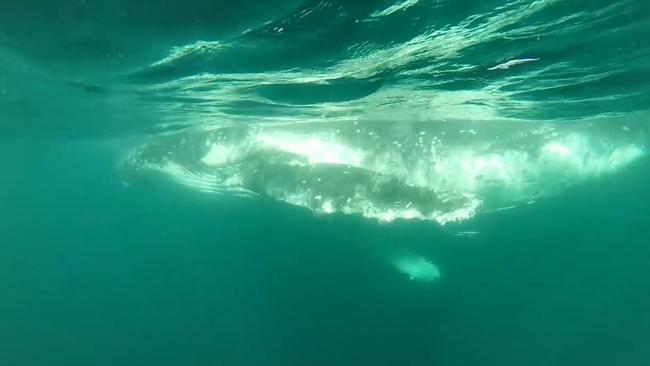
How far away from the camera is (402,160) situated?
20.0 metres

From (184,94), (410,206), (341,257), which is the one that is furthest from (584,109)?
(341,257)

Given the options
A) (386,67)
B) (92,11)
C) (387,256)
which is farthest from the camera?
(387,256)

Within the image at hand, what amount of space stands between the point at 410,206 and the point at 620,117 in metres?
9.93

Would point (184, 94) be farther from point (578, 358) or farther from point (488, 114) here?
point (578, 358)

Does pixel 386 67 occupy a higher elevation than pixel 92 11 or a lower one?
lower

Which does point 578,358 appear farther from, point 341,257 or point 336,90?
point 336,90

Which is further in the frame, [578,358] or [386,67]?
[578,358]

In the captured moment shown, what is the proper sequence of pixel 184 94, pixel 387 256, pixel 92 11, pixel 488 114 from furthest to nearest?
pixel 387 256 → pixel 488 114 → pixel 184 94 → pixel 92 11

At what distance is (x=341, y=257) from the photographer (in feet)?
133

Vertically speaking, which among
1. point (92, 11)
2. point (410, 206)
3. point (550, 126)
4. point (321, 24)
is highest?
point (92, 11)

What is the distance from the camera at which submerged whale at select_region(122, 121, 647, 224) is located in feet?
66.3

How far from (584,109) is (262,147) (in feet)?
44.9

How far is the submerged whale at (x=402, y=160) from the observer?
20203 mm

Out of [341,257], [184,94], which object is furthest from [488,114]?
[341,257]
